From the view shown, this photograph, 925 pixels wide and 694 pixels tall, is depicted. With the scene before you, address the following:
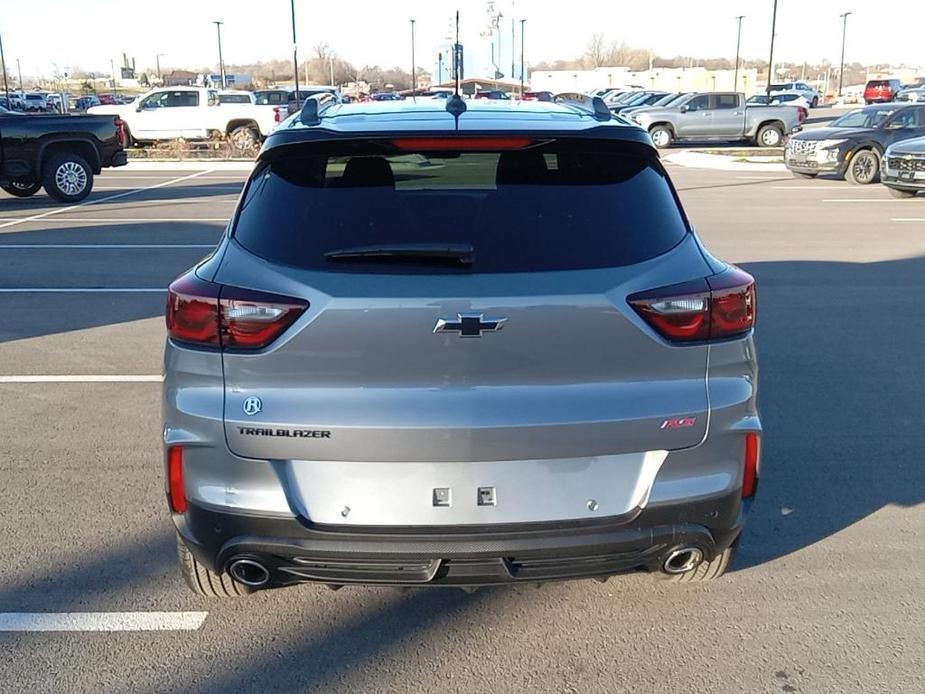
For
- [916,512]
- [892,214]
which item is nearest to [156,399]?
[916,512]

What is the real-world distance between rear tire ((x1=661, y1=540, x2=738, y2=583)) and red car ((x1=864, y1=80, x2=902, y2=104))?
65262 millimetres

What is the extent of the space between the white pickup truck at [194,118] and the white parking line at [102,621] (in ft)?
86.1

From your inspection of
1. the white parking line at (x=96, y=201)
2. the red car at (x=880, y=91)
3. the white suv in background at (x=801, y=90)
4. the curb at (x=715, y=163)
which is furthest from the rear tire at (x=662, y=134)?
the red car at (x=880, y=91)

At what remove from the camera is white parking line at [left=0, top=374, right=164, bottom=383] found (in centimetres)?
659

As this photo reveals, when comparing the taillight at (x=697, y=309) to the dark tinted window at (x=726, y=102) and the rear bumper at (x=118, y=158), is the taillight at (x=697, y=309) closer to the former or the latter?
the rear bumper at (x=118, y=158)

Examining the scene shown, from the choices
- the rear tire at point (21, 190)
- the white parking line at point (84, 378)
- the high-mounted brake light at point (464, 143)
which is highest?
the high-mounted brake light at point (464, 143)

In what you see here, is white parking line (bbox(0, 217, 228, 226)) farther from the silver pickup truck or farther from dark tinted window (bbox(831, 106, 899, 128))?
the silver pickup truck

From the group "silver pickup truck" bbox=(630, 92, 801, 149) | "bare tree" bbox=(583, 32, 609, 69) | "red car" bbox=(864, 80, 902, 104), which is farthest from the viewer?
"bare tree" bbox=(583, 32, 609, 69)

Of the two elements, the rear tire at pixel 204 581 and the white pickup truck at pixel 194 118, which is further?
the white pickup truck at pixel 194 118

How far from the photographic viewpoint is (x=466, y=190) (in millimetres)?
3271

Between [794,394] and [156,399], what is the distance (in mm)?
4225

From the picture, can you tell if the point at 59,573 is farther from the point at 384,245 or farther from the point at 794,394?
the point at 794,394

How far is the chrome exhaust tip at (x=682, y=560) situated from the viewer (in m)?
3.10

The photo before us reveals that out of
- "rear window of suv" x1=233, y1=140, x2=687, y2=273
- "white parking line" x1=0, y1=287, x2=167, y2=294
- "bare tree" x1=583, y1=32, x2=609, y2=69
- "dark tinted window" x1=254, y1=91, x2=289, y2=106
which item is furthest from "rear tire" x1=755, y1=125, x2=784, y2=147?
"bare tree" x1=583, y1=32, x2=609, y2=69
